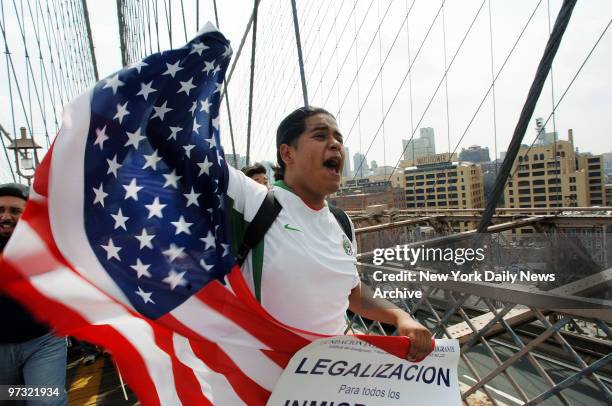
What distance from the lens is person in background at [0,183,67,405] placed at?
1345mm

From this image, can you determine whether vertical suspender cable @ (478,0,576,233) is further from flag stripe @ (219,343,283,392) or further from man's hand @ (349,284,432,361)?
flag stripe @ (219,343,283,392)

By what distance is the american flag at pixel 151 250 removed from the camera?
83 centimetres

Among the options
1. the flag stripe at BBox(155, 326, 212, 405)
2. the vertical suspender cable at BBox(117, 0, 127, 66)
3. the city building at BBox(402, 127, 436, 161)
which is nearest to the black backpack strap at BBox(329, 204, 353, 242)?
the flag stripe at BBox(155, 326, 212, 405)

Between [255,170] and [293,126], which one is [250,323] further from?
[255,170]

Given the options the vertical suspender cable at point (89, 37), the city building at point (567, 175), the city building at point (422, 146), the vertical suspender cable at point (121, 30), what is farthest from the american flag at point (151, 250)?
the city building at point (422, 146)

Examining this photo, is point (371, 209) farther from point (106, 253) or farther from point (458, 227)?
point (106, 253)

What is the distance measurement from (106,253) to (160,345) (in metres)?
0.23

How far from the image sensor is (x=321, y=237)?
2.98ft

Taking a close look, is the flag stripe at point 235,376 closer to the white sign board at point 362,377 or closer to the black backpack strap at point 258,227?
the white sign board at point 362,377

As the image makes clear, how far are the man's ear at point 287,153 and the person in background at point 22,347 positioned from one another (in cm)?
101

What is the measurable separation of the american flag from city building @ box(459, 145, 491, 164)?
27208 mm

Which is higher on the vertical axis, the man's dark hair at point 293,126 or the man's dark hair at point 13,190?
the man's dark hair at point 293,126

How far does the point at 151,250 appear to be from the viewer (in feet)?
2.94

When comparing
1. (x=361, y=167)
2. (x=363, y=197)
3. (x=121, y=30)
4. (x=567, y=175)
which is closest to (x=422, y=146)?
(x=363, y=197)
